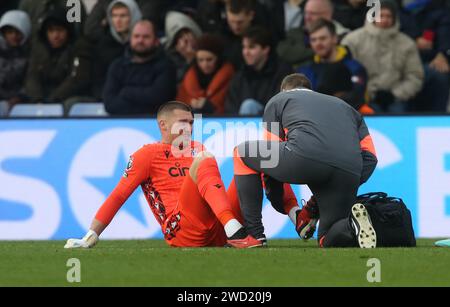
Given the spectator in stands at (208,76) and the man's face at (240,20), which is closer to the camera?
the spectator in stands at (208,76)

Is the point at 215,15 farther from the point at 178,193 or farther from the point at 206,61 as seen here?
the point at 178,193

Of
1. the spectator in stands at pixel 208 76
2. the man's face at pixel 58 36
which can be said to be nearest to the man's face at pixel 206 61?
the spectator in stands at pixel 208 76

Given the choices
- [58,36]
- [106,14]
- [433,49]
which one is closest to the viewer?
[433,49]

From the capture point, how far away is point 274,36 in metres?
15.8

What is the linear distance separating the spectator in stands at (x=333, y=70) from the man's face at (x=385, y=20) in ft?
1.97

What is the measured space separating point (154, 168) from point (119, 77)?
5.57m

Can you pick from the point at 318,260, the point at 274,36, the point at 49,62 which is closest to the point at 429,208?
the point at 274,36

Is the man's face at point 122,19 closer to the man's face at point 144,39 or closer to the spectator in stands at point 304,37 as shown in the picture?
the man's face at point 144,39

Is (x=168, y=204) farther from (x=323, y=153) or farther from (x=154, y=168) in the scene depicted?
(x=323, y=153)

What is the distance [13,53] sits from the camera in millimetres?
16500

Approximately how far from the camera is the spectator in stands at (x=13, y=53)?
642 inches

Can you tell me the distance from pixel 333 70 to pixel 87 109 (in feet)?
10.8

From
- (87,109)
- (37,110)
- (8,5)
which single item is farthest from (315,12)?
(8,5)

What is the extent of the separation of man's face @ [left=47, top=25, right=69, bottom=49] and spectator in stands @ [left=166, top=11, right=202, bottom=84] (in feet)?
4.63
